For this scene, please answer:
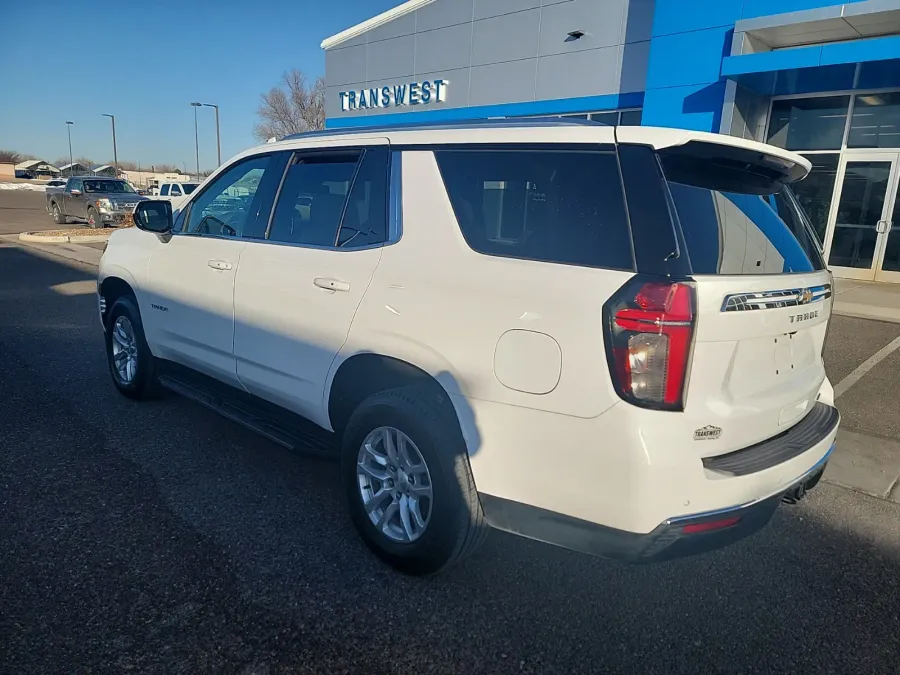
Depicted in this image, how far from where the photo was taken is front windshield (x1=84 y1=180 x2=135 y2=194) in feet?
70.2

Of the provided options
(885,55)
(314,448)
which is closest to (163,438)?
(314,448)

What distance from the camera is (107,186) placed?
861 inches

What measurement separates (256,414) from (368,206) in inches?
55.1

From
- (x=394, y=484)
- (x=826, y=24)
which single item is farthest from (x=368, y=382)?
(x=826, y=24)

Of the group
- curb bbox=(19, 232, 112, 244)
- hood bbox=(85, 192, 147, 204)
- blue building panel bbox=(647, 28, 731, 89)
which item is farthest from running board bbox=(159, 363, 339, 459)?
hood bbox=(85, 192, 147, 204)

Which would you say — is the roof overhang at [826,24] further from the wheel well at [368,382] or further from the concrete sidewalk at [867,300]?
the wheel well at [368,382]

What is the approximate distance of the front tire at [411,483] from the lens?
99.0 inches

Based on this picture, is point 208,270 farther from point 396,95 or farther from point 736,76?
point 396,95

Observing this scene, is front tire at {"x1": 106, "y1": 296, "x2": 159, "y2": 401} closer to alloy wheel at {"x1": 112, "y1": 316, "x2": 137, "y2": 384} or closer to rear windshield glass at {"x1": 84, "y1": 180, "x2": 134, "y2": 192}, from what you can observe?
alloy wheel at {"x1": 112, "y1": 316, "x2": 137, "y2": 384}

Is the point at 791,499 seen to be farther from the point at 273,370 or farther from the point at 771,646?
the point at 273,370

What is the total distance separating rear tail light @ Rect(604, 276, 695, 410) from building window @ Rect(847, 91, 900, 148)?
13812 mm

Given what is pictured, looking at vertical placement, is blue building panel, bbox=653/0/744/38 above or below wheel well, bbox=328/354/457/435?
above

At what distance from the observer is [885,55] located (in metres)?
10.5

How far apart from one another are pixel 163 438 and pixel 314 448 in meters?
1.62
